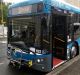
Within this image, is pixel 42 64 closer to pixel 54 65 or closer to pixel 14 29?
pixel 54 65

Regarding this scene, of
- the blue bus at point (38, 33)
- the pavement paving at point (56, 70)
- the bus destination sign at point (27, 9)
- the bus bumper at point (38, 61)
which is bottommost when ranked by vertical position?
the pavement paving at point (56, 70)

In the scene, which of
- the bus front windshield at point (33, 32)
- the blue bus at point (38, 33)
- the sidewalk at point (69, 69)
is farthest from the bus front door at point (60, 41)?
the bus front windshield at point (33, 32)

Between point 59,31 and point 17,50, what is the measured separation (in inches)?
86.7

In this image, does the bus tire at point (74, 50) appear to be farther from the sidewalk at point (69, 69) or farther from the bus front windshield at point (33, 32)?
the bus front windshield at point (33, 32)

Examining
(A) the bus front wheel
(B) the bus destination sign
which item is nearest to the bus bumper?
(B) the bus destination sign

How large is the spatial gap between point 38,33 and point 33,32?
247 millimetres

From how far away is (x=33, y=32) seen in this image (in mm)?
8391

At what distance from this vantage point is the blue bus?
8234 millimetres

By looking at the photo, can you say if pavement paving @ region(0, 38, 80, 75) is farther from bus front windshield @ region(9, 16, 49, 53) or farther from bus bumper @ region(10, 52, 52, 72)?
bus front windshield @ region(9, 16, 49, 53)

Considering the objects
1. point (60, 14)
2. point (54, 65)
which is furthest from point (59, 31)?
point (54, 65)

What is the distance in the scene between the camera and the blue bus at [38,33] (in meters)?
8.23

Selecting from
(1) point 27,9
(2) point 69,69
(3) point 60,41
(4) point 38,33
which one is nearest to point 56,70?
(2) point 69,69

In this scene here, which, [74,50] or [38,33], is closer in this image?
[38,33]

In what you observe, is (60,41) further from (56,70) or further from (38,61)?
(38,61)
